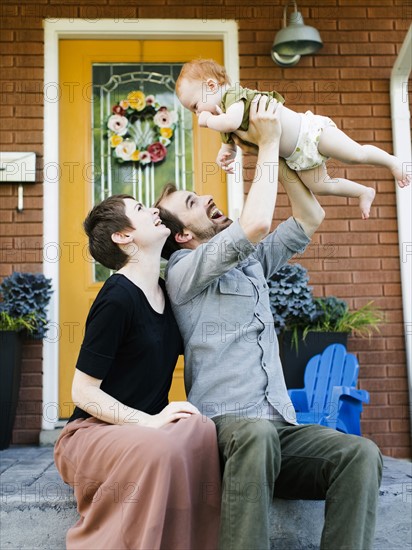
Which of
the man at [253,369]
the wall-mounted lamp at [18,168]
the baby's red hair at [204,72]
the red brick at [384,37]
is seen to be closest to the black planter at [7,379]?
the wall-mounted lamp at [18,168]

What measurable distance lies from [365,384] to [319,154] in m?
2.35

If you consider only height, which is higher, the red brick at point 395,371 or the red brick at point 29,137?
the red brick at point 29,137

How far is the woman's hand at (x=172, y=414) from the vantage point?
198cm

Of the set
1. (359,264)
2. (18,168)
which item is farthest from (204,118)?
(359,264)

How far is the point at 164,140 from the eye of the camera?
4.43 metres

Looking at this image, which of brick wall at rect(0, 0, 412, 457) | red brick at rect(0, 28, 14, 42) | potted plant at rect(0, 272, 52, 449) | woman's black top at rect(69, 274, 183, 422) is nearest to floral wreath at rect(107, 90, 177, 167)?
brick wall at rect(0, 0, 412, 457)

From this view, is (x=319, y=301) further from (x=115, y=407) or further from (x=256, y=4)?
(x=115, y=407)

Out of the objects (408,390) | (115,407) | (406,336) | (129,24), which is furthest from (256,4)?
(115,407)

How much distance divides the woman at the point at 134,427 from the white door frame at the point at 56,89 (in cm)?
191

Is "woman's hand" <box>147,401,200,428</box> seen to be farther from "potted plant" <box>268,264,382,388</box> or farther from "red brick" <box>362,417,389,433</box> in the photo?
"red brick" <box>362,417,389,433</box>

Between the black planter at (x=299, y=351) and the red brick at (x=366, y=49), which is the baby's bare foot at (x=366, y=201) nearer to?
the black planter at (x=299, y=351)

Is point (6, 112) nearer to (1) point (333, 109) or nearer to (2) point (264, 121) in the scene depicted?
(1) point (333, 109)

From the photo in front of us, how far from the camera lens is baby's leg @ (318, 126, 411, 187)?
2.30 m

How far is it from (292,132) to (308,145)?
68 mm
